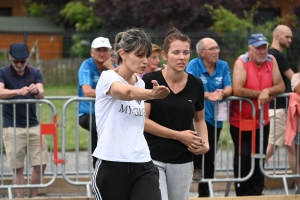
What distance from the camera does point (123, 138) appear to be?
516 centimetres

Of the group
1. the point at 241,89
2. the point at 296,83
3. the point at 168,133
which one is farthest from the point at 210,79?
the point at 168,133

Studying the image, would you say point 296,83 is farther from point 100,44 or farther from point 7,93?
point 7,93

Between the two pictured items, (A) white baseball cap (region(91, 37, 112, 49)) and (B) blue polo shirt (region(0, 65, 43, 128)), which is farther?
(A) white baseball cap (region(91, 37, 112, 49))

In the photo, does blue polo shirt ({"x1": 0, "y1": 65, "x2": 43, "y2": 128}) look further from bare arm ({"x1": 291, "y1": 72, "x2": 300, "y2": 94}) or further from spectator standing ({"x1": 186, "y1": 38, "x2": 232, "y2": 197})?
bare arm ({"x1": 291, "y1": 72, "x2": 300, "y2": 94})

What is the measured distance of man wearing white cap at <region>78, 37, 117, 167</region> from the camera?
8.30m

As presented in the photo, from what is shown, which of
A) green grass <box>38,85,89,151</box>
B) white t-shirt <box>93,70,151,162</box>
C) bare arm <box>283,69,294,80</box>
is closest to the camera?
white t-shirt <box>93,70,151,162</box>

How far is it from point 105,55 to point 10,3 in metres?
31.5

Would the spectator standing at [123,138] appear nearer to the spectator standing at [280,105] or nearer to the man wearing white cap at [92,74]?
the man wearing white cap at [92,74]

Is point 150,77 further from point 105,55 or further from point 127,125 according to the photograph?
point 105,55

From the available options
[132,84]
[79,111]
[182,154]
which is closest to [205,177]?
[79,111]

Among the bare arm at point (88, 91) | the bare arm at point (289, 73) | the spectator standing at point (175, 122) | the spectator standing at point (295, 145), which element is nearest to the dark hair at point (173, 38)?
the spectator standing at point (175, 122)

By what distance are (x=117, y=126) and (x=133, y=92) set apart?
0.38 m

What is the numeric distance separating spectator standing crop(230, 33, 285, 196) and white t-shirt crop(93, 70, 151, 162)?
3260 millimetres

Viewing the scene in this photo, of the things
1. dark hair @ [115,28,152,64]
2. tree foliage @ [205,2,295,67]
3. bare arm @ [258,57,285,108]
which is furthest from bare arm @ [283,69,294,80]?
tree foliage @ [205,2,295,67]
